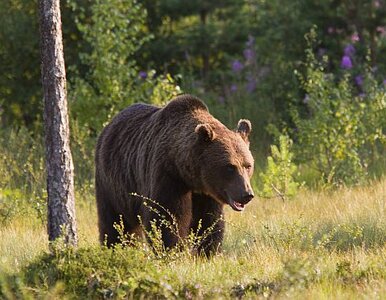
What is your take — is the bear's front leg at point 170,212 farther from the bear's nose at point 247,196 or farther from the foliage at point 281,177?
the foliage at point 281,177

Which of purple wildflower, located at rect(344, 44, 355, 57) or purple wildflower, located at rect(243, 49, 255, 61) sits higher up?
purple wildflower, located at rect(344, 44, 355, 57)

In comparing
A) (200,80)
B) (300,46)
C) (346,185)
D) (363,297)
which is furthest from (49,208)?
(200,80)

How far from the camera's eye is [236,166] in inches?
312

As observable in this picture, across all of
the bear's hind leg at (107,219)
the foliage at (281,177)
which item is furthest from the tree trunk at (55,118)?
the foliage at (281,177)

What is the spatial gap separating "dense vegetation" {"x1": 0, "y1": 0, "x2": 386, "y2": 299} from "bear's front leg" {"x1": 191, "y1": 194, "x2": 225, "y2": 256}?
9.5 inches

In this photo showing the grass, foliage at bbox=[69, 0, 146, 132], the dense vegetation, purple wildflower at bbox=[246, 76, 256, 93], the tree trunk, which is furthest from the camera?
purple wildflower at bbox=[246, 76, 256, 93]

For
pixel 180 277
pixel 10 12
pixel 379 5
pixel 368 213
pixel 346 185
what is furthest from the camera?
pixel 10 12

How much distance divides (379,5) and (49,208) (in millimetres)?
10566

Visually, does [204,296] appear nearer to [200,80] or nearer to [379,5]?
[379,5]

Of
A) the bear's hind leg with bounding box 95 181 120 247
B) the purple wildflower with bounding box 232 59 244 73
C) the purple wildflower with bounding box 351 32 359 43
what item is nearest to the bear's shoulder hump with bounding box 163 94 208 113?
the bear's hind leg with bounding box 95 181 120 247

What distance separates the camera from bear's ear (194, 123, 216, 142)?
7949mm

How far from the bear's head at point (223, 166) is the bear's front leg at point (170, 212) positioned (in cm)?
23

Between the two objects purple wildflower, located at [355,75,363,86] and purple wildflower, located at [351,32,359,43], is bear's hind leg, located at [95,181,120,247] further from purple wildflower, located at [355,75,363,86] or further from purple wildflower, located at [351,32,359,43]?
purple wildflower, located at [351,32,359,43]

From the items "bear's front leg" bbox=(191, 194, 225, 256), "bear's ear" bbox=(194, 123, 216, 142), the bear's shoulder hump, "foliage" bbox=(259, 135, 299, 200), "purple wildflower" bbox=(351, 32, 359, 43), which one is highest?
the bear's shoulder hump
